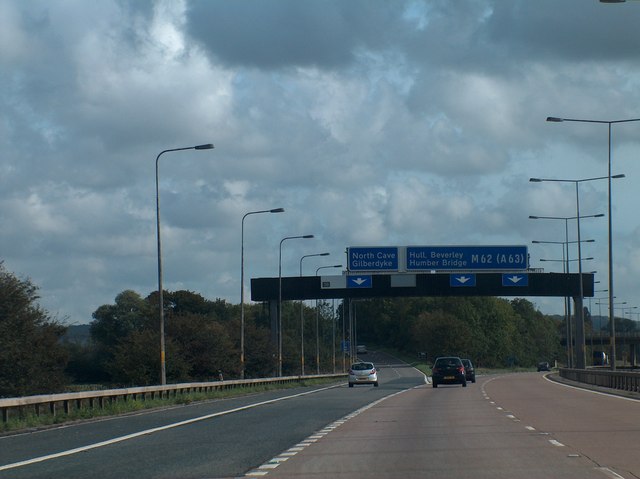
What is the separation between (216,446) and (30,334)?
992 inches

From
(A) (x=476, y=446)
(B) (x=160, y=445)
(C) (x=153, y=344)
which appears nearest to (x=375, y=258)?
(C) (x=153, y=344)

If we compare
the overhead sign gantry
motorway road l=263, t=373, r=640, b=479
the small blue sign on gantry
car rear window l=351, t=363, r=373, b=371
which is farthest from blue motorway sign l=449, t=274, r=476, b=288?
motorway road l=263, t=373, r=640, b=479

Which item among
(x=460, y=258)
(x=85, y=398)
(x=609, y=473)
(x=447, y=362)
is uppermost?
(x=460, y=258)

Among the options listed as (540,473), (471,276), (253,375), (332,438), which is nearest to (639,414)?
(332,438)

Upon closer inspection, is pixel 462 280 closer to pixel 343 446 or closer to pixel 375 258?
pixel 375 258

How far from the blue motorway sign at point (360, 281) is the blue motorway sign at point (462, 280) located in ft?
16.5

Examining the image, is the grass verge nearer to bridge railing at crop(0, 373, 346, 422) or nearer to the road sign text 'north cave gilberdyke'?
bridge railing at crop(0, 373, 346, 422)

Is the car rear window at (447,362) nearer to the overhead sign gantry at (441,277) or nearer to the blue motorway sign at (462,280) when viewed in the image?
the overhead sign gantry at (441,277)

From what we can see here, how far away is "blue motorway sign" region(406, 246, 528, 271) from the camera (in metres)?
64.2

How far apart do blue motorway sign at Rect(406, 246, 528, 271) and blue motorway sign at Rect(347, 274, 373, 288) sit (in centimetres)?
334

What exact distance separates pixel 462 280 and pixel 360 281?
6311 mm

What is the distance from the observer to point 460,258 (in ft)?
211

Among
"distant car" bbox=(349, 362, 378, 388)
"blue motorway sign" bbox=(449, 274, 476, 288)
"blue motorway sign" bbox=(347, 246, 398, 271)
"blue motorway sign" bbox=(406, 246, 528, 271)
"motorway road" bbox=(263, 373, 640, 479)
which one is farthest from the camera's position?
"blue motorway sign" bbox=(449, 274, 476, 288)

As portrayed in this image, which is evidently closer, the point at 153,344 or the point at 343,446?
the point at 343,446
